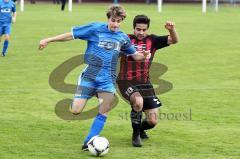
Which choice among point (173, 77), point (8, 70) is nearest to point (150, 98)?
point (173, 77)

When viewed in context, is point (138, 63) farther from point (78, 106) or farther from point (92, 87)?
point (78, 106)

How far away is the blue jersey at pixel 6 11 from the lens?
70.6 feet

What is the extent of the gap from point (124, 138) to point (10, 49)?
44.8 feet

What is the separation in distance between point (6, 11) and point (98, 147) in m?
14.4

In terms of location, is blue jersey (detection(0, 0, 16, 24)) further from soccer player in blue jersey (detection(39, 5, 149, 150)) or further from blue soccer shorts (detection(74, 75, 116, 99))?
blue soccer shorts (detection(74, 75, 116, 99))

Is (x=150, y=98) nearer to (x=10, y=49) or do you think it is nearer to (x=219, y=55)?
(x=219, y=55)

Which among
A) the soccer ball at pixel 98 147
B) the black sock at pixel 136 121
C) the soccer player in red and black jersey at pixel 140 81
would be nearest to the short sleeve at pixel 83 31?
the soccer player in red and black jersey at pixel 140 81

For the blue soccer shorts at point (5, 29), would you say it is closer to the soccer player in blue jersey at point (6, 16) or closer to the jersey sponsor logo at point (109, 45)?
the soccer player in blue jersey at point (6, 16)

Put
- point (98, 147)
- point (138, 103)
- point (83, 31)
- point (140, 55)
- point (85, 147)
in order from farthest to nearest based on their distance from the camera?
point (140, 55) < point (138, 103) < point (83, 31) < point (85, 147) < point (98, 147)

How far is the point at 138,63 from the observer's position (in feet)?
30.3

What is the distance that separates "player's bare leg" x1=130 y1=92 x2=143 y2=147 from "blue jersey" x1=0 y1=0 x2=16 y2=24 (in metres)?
13.5

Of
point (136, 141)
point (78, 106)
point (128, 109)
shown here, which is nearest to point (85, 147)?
point (78, 106)

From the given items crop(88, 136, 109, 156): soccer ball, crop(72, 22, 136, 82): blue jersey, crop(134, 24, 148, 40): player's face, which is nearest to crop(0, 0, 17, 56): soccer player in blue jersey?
crop(134, 24, 148, 40): player's face

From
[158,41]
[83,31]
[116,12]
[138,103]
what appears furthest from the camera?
[158,41]
